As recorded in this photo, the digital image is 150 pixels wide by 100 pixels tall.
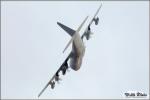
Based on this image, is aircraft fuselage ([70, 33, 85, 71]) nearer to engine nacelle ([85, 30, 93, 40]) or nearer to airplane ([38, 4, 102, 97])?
airplane ([38, 4, 102, 97])

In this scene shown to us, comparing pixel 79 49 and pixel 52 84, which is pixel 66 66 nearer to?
pixel 52 84

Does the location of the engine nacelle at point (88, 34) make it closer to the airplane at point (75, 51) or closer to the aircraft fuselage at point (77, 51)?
the airplane at point (75, 51)

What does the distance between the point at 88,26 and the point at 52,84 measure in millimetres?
18807

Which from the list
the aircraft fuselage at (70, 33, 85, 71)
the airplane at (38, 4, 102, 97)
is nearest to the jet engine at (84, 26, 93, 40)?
the airplane at (38, 4, 102, 97)

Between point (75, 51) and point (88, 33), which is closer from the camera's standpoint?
point (75, 51)

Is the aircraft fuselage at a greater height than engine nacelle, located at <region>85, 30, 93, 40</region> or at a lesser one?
lesser

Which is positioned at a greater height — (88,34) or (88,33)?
(88,33)

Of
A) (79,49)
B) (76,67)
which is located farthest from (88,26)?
(79,49)

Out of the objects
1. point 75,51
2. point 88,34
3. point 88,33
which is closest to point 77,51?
point 75,51

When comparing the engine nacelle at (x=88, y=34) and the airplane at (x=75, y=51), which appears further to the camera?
the engine nacelle at (x=88, y=34)

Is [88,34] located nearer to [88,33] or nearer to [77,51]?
[88,33]

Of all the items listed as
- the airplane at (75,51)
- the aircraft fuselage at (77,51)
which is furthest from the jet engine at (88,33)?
the aircraft fuselage at (77,51)

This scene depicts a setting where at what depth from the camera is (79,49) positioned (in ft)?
348

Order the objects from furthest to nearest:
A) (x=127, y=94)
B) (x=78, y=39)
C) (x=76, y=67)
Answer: (x=76, y=67), (x=127, y=94), (x=78, y=39)
